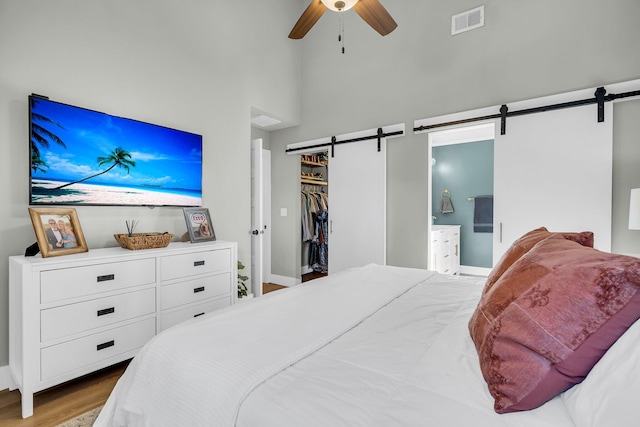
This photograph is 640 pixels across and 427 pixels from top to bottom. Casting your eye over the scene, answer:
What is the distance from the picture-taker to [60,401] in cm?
181

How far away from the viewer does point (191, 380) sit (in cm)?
88

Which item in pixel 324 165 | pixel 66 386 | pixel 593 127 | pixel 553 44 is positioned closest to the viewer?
pixel 66 386

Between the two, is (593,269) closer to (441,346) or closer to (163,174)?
(441,346)

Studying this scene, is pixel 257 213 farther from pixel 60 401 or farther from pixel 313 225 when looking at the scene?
pixel 60 401

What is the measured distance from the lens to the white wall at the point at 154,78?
1.98 meters

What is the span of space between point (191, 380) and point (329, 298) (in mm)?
774

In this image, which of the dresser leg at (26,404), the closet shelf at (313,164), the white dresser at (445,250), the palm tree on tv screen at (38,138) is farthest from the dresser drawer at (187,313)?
the closet shelf at (313,164)

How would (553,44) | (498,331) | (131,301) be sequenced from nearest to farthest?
(498,331), (131,301), (553,44)

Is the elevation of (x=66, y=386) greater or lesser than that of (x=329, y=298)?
lesser

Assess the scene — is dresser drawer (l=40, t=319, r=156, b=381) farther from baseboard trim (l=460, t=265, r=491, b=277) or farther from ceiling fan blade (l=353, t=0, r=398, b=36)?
baseboard trim (l=460, t=265, r=491, b=277)

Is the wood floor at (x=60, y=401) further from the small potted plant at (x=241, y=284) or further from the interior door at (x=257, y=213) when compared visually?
the interior door at (x=257, y=213)

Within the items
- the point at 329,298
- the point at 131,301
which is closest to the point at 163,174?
the point at 131,301

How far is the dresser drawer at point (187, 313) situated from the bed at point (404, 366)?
1133 mm

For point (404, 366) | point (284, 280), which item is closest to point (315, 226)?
point (284, 280)
